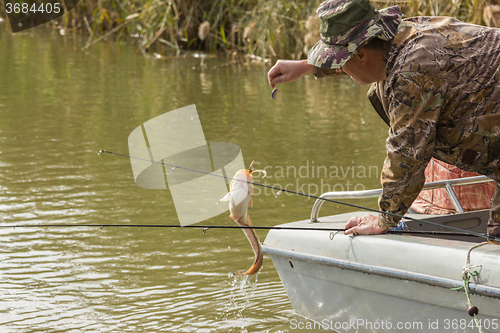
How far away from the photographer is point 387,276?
2748 mm

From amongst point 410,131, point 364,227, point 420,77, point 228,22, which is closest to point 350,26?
point 420,77

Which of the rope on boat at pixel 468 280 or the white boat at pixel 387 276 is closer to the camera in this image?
the rope on boat at pixel 468 280

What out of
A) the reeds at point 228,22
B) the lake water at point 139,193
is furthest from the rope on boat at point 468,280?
the reeds at point 228,22

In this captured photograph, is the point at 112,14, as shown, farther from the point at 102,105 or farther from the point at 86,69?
the point at 102,105

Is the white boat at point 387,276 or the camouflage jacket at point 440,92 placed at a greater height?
the camouflage jacket at point 440,92

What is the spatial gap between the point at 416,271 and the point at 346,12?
3.59 feet

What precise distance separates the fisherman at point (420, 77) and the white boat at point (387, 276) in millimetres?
325

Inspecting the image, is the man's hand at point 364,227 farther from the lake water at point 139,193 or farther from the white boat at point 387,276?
the lake water at point 139,193

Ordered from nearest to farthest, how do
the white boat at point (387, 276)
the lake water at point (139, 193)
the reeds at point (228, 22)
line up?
the white boat at point (387, 276) → the lake water at point (139, 193) → the reeds at point (228, 22)

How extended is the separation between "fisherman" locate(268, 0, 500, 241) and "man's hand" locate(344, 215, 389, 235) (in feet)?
1.27

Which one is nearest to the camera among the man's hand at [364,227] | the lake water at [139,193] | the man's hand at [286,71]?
the man's hand at [286,71]

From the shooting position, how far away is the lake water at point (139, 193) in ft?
12.2

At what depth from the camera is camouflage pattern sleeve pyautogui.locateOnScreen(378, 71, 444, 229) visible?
230cm

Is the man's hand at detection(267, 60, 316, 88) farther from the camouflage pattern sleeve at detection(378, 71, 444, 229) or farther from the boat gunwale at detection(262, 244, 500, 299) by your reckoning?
the boat gunwale at detection(262, 244, 500, 299)
